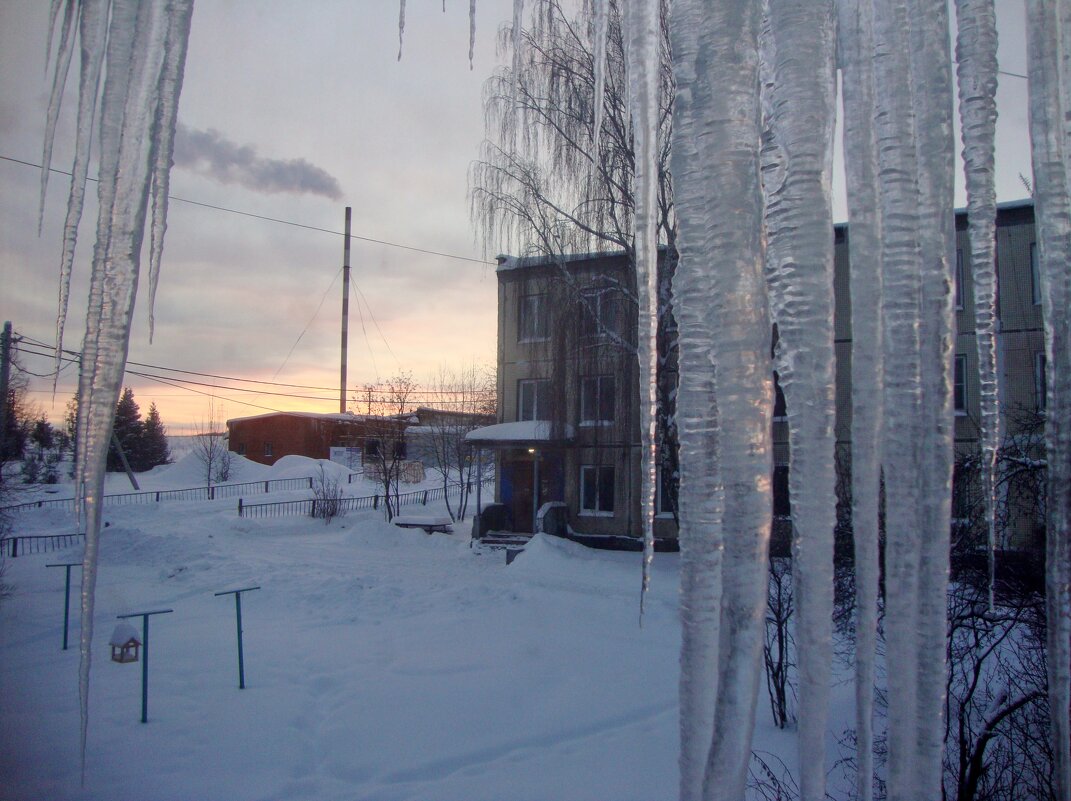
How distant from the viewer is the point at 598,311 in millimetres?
9719

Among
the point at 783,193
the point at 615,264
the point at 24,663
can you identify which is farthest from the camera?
the point at 615,264

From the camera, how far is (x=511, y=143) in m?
9.71

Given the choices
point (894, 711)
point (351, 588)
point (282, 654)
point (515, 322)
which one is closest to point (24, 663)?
point (282, 654)

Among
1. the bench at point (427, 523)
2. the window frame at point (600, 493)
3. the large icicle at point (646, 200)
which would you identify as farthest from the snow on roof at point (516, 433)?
the large icicle at point (646, 200)

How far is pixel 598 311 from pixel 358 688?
6.45 metres

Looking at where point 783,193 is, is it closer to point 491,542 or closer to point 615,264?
point 615,264

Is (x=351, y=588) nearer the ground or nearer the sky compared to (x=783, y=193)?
nearer the ground

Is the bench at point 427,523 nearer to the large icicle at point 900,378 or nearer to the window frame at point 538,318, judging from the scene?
the window frame at point 538,318

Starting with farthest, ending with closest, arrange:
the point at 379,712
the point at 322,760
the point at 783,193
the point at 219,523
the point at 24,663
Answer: the point at 219,523 → the point at 24,663 → the point at 379,712 → the point at 322,760 → the point at 783,193

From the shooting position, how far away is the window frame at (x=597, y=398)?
1033 centimetres

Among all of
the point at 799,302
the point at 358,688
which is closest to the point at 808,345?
the point at 799,302

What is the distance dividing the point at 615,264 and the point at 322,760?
7.87 meters

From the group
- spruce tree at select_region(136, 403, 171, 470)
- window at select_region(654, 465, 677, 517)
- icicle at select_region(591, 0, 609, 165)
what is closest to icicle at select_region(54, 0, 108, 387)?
icicle at select_region(591, 0, 609, 165)

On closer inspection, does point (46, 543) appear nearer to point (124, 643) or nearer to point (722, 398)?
point (124, 643)
